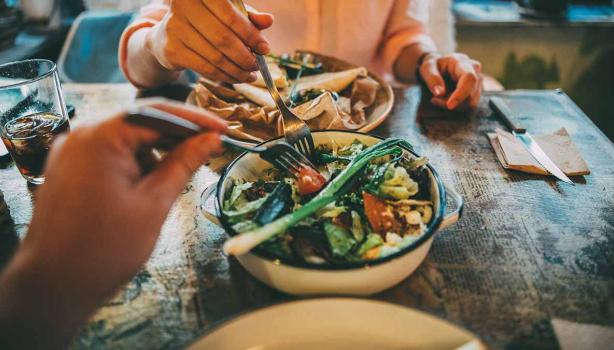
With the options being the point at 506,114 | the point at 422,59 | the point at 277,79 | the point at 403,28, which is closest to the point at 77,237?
the point at 277,79

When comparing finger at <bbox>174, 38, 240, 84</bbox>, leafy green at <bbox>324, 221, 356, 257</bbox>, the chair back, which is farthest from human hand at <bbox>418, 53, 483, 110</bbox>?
the chair back

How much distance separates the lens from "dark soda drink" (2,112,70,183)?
1119 mm

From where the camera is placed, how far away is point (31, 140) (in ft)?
3.67

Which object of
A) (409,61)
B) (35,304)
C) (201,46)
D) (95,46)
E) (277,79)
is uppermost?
(201,46)

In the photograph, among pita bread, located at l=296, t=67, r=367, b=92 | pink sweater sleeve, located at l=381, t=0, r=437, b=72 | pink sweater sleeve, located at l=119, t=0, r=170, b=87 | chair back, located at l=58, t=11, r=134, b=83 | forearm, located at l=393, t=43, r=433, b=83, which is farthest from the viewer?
chair back, located at l=58, t=11, r=134, b=83

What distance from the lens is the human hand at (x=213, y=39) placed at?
1.12m

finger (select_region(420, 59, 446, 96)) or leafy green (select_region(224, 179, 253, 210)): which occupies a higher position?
leafy green (select_region(224, 179, 253, 210))

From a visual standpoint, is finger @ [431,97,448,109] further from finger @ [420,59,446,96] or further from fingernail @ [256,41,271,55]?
fingernail @ [256,41,271,55]

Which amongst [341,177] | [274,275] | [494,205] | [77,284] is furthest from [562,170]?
[77,284]

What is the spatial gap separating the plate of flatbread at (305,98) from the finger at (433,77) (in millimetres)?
185

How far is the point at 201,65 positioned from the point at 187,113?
23.2 inches

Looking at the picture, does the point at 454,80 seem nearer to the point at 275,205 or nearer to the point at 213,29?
the point at 213,29

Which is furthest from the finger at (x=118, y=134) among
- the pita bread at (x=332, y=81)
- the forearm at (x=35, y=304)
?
the pita bread at (x=332, y=81)

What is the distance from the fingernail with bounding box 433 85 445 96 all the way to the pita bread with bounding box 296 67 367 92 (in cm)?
27
